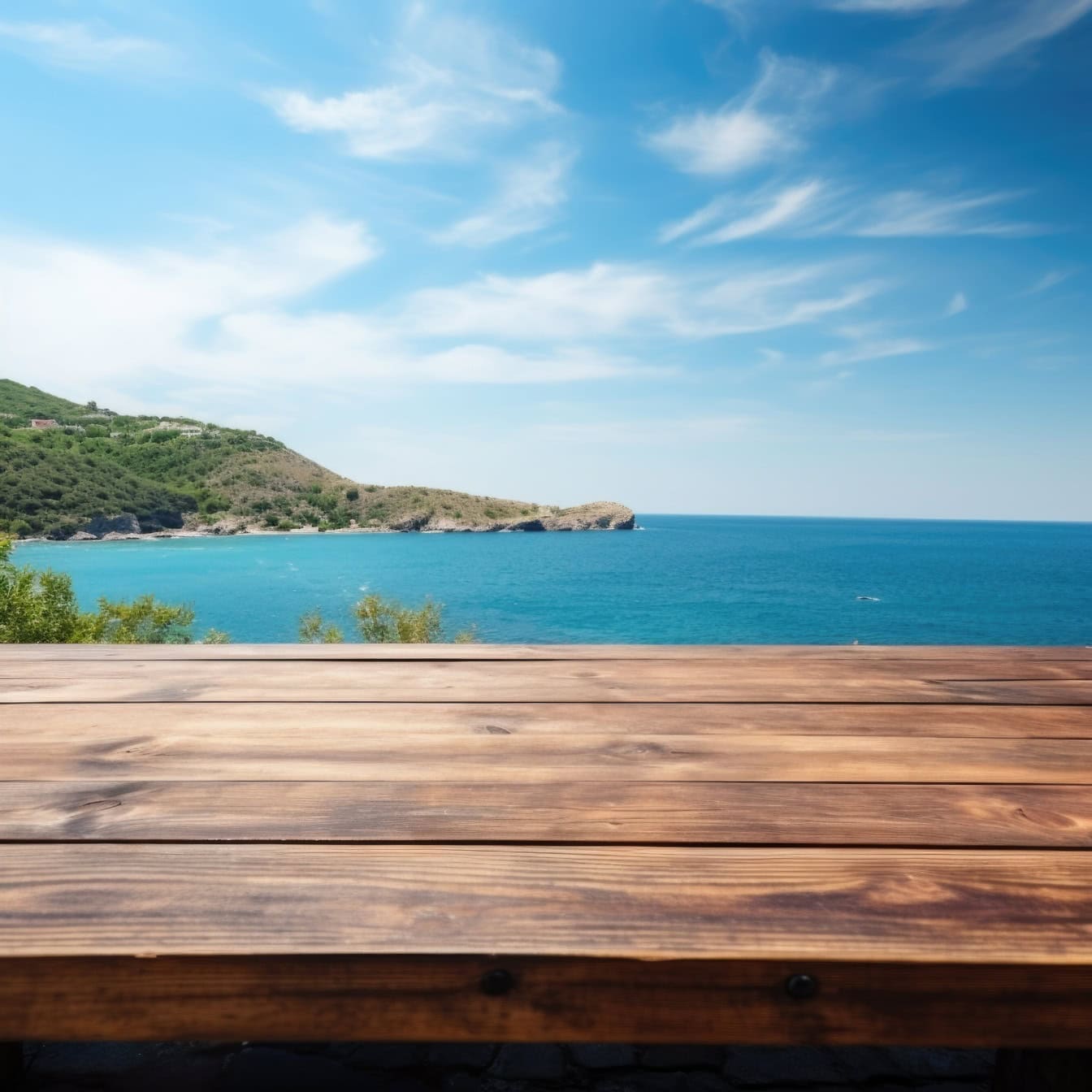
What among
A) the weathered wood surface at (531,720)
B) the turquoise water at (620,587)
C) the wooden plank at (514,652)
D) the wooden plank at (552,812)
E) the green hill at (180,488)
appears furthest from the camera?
the green hill at (180,488)

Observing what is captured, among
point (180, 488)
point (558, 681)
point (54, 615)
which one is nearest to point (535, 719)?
point (558, 681)

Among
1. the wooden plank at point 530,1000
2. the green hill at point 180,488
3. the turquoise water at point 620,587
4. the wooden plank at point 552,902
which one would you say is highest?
the green hill at point 180,488

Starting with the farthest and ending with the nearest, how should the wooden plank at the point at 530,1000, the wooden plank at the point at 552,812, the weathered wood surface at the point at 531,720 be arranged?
the weathered wood surface at the point at 531,720, the wooden plank at the point at 552,812, the wooden plank at the point at 530,1000

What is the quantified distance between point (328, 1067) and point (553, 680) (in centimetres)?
97

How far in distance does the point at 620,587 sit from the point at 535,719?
50.1 m

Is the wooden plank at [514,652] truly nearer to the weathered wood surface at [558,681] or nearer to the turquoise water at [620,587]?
the weathered wood surface at [558,681]

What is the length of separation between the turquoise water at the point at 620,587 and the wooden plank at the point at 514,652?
25.7m

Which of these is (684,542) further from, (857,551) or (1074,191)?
(1074,191)

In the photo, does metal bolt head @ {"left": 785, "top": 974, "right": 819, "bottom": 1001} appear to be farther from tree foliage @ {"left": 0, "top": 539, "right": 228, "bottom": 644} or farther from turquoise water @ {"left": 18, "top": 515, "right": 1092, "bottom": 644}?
turquoise water @ {"left": 18, "top": 515, "right": 1092, "bottom": 644}

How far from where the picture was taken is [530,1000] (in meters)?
0.64

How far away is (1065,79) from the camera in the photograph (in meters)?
18.8

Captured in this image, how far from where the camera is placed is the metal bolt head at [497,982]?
2.07 ft

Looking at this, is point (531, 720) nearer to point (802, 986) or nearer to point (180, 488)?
point (802, 986)

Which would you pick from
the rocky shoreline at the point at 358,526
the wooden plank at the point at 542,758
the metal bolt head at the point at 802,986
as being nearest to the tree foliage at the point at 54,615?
the wooden plank at the point at 542,758
